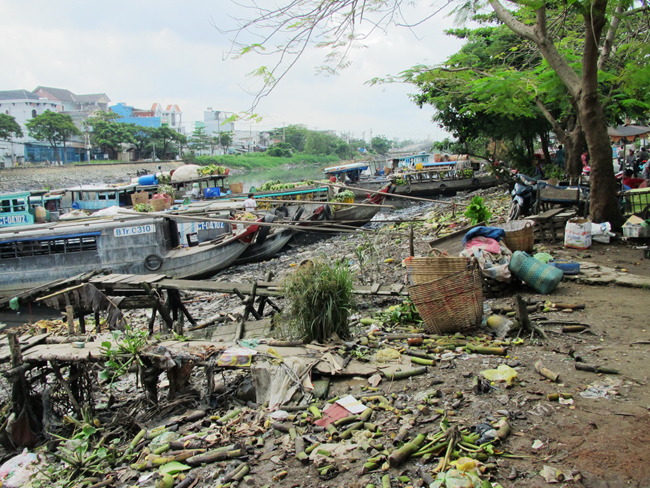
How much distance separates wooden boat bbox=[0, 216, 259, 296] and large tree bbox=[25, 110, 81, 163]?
39.6 m

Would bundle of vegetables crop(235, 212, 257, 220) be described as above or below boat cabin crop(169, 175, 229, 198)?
A: below

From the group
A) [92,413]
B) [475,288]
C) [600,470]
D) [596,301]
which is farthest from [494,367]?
[92,413]

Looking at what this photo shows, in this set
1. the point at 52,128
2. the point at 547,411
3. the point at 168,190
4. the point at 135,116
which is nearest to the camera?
the point at 547,411

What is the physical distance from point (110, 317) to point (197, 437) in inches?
159

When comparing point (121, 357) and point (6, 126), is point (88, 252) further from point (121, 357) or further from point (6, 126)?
point (6, 126)

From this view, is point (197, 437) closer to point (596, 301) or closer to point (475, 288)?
point (475, 288)

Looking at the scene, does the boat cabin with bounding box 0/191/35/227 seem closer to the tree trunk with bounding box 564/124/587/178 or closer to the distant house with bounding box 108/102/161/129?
the tree trunk with bounding box 564/124/587/178

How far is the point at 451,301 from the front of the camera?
4.84 metres

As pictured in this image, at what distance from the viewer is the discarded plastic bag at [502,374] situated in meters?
3.68

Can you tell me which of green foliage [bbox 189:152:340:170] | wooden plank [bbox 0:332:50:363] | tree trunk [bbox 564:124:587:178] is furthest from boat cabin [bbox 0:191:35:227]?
green foliage [bbox 189:152:340:170]

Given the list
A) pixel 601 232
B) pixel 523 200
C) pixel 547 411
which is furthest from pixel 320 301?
pixel 523 200

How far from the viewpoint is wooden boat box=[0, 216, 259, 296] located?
12.2 meters

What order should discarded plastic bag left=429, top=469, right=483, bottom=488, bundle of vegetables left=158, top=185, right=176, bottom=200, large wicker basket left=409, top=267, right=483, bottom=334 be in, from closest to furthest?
discarded plastic bag left=429, top=469, right=483, bottom=488 → large wicker basket left=409, top=267, right=483, bottom=334 → bundle of vegetables left=158, top=185, right=176, bottom=200

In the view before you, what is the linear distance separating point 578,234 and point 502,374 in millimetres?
5212
